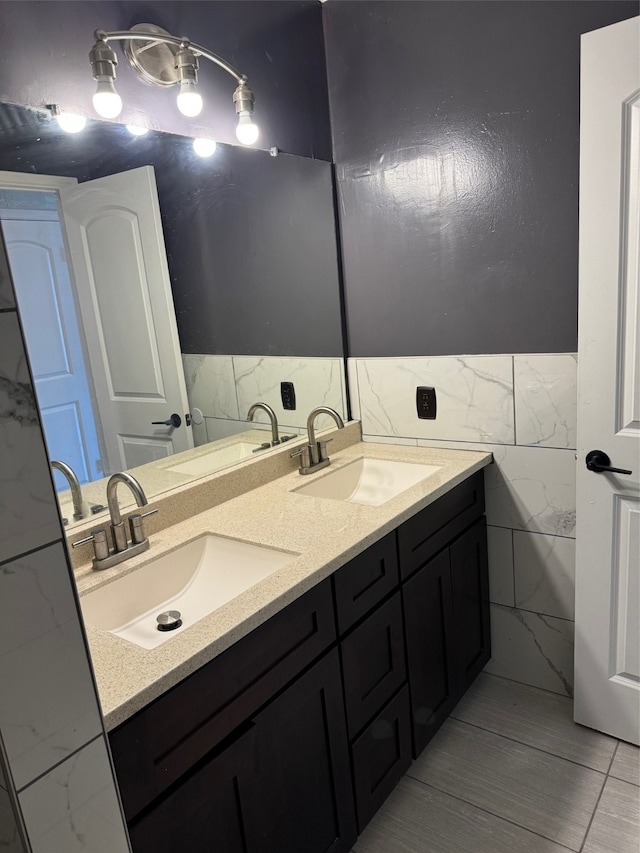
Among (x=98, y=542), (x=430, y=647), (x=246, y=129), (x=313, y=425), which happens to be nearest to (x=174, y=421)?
(x=98, y=542)

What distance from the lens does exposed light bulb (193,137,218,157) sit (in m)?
1.80

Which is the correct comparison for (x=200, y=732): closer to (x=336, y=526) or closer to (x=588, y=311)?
(x=336, y=526)

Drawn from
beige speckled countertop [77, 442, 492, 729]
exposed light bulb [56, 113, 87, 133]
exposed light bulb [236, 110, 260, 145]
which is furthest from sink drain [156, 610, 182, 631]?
exposed light bulb [236, 110, 260, 145]

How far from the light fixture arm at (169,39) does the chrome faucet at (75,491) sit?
40.0 inches

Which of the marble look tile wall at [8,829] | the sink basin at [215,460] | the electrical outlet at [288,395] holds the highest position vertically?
the electrical outlet at [288,395]

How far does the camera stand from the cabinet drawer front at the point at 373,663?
1546 mm

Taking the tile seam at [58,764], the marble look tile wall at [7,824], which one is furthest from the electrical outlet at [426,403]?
the marble look tile wall at [7,824]

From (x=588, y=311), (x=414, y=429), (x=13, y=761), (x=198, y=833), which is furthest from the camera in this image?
(x=414, y=429)

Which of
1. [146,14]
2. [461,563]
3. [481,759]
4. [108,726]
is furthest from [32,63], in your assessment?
[481,759]

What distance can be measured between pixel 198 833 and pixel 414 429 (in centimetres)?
151

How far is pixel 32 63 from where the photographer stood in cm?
136

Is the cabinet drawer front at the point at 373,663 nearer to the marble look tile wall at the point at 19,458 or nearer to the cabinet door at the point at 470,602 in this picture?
the cabinet door at the point at 470,602

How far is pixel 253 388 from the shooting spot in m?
2.06

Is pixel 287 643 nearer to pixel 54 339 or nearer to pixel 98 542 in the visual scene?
pixel 98 542
